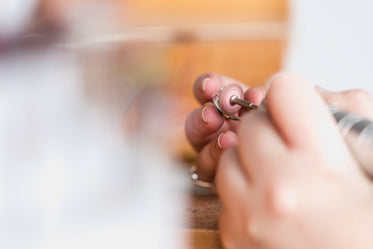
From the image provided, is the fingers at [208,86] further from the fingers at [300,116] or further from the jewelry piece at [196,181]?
the fingers at [300,116]

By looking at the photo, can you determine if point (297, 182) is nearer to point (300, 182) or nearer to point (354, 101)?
point (300, 182)

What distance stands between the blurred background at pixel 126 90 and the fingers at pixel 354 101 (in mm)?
110

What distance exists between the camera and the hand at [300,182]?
0.19 m

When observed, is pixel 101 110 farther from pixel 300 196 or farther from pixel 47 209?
pixel 300 196

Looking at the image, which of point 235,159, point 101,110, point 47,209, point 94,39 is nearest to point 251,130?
point 235,159

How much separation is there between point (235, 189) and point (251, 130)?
31 mm

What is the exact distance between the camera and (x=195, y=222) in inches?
10.8

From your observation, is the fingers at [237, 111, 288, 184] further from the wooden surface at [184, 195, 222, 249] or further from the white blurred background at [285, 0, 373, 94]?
the white blurred background at [285, 0, 373, 94]

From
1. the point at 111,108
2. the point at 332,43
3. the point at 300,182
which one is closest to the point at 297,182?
the point at 300,182

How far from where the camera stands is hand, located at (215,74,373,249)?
19 cm

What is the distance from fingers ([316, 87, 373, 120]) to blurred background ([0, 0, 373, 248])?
110 millimetres

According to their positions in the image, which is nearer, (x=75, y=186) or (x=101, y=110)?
(x=75, y=186)

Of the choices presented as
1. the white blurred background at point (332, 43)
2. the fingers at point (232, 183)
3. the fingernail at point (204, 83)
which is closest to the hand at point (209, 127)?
the fingernail at point (204, 83)

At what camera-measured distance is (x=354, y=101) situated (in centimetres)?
28
